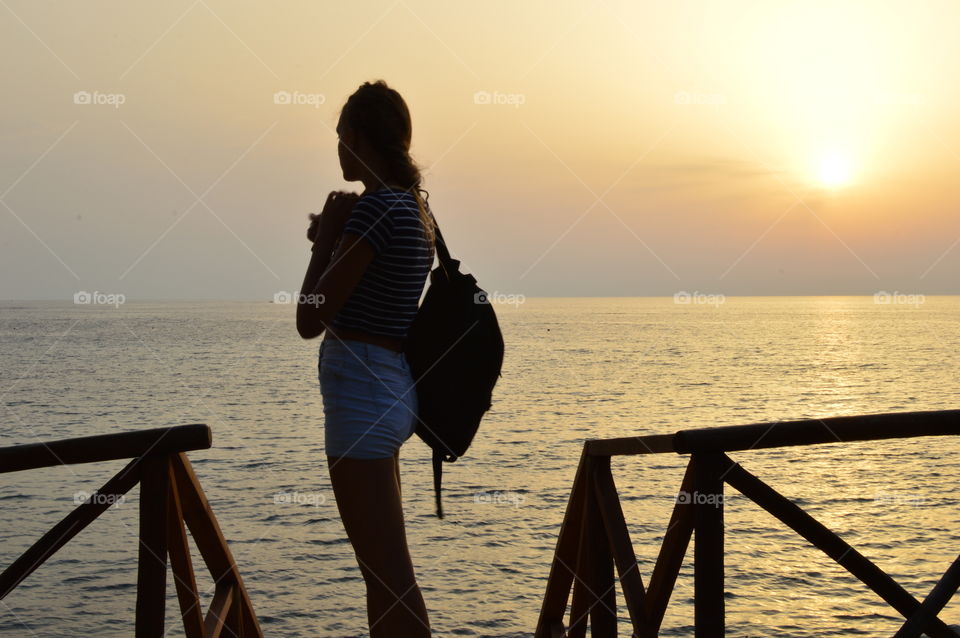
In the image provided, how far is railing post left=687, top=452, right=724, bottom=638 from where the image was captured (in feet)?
9.12

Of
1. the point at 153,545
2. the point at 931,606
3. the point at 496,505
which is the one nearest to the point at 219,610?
the point at 153,545

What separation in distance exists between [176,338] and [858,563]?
81.7 meters

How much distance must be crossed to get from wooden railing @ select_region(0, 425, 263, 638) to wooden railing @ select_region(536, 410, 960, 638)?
1527 mm

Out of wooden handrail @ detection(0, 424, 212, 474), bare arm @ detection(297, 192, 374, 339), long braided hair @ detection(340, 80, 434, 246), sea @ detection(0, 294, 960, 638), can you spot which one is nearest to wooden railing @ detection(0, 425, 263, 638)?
wooden handrail @ detection(0, 424, 212, 474)

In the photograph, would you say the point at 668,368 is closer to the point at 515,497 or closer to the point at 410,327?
the point at 515,497

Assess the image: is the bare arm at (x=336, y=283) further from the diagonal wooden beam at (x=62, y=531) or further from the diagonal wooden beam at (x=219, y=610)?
the diagonal wooden beam at (x=219, y=610)

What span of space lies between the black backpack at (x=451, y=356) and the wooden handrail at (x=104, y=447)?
2.48 ft

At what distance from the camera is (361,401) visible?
252cm

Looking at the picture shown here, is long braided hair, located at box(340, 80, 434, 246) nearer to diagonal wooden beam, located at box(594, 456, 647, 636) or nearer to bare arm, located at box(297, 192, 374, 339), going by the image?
bare arm, located at box(297, 192, 374, 339)

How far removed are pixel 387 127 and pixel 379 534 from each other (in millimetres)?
1187

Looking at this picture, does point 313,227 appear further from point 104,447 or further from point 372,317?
point 104,447

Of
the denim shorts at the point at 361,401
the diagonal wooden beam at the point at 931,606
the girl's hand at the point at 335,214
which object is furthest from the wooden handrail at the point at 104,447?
the diagonal wooden beam at the point at 931,606

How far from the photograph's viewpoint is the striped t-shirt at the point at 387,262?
247cm

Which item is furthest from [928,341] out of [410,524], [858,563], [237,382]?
[858,563]
